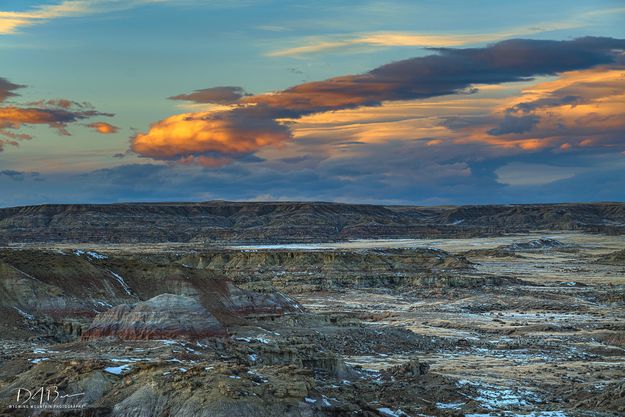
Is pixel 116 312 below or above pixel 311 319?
above

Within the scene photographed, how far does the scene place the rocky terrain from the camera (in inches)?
1227

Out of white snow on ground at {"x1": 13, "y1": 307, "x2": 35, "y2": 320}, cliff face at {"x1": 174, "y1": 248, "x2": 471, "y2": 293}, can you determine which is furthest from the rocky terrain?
cliff face at {"x1": 174, "y1": 248, "x2": 471, "y2": 293}

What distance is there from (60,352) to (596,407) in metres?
26.6

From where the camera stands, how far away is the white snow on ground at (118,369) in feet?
111

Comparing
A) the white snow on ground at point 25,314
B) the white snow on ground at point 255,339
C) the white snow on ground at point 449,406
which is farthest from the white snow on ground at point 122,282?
the white snow on ground at point 449,406

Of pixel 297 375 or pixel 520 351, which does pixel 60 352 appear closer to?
pixel 297 375

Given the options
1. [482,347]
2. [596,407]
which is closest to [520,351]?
[482,347]

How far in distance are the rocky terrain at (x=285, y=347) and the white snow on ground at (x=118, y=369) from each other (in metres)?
0.12

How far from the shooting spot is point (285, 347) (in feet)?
149

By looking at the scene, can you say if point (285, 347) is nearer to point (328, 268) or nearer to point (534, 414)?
point (534, 414)

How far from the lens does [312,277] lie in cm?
12044

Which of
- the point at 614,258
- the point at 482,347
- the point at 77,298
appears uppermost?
the point at 77,298

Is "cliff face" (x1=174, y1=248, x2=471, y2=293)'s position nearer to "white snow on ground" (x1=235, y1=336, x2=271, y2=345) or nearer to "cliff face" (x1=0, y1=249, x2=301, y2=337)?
"cliff face" (x1=0, y1=249, x2=301, y2=337)

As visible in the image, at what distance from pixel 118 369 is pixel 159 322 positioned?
10.8 meters
